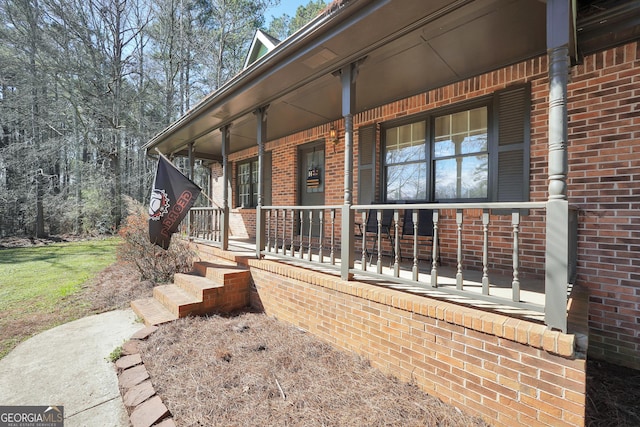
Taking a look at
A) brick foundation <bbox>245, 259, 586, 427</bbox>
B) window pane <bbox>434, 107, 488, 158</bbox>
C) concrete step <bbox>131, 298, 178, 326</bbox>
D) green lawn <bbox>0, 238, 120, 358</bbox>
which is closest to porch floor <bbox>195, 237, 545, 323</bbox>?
brick foundation <bbox>245, 259, 586, 427</bbox>

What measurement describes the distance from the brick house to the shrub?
144 centimetres

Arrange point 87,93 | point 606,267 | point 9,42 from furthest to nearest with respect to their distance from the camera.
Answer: point 87,93
point 9,42
point 606,267

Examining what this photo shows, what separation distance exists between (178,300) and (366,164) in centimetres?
350

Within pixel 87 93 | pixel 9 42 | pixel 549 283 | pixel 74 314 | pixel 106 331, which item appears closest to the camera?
pixel 549 283

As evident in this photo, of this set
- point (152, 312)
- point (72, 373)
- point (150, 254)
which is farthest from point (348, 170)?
point (150, 254)

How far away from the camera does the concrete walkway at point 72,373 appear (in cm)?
227

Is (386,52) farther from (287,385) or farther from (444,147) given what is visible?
(287,385)

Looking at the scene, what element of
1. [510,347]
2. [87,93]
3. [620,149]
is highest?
[87,93]

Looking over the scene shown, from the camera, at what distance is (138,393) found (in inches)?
90.1

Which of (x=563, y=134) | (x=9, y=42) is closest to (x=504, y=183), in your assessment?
(x=563, y=134)

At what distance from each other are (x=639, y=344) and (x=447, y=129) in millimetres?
2998

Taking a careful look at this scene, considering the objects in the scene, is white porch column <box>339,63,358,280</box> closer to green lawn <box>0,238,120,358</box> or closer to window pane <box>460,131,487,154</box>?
window pane <box>460,131,487,154</box>

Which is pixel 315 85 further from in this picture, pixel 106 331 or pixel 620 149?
pixel 106 331

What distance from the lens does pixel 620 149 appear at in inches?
107
